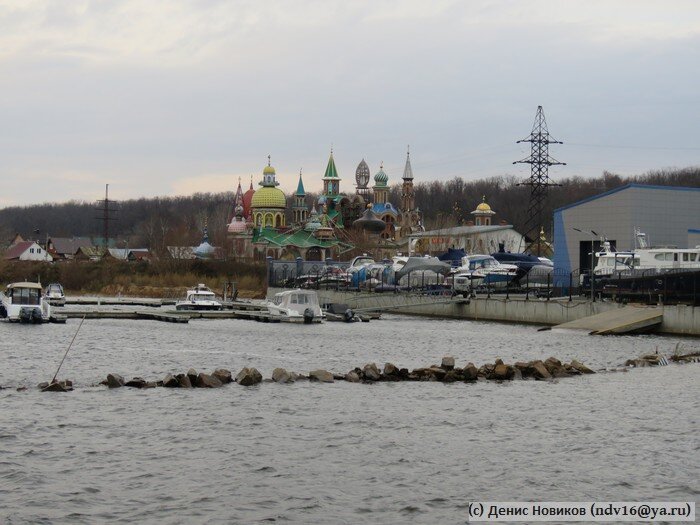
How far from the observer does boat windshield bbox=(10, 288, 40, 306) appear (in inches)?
2559

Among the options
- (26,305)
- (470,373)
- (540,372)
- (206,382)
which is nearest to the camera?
(206,382)

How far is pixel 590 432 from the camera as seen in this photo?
25.6 meters

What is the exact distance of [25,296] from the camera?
6544 cm

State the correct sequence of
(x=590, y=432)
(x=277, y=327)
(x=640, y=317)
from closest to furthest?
(x=590, y=432) → (x=640, y=317) → (x=277, y=327)

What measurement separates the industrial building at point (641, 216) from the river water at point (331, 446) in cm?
3491

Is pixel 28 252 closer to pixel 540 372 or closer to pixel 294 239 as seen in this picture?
pixel 294 239

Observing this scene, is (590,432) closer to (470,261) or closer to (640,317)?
(640,317)

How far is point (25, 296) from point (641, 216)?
38.6 meters

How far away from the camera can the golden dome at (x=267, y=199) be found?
185125 mm

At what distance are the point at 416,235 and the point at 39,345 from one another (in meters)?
112

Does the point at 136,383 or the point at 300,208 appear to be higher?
the point at 300,208

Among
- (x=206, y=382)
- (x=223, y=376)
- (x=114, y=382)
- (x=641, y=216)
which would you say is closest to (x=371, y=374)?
(x=223, y=376)

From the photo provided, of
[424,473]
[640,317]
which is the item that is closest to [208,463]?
[424,473]

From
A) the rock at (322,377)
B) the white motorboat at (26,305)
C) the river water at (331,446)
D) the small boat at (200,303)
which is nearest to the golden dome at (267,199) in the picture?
the small boat at (200,303)
